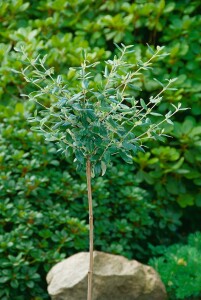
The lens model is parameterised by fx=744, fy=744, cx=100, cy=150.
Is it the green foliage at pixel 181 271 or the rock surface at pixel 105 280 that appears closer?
the rock surface at pixel 105 280

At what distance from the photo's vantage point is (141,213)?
475 centimetres

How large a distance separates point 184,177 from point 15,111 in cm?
125

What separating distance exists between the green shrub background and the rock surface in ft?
0.82

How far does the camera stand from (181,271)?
4410 mm

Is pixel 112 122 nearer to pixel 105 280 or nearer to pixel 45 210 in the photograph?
pixel 105 280

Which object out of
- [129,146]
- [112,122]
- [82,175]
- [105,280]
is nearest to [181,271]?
[105,280]

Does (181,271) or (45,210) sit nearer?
(181,271)

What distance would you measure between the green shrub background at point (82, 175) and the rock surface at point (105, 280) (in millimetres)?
250

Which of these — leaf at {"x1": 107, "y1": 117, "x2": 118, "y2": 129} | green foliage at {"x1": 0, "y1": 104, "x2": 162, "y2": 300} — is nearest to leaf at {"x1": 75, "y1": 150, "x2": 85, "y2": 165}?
leaf at {"x1": 107, "y1": 117, "x2": 118, "y2": 129}

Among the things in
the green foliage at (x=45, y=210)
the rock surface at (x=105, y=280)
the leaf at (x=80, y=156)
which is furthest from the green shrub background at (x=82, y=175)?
the leaf at (x=80, y=156)

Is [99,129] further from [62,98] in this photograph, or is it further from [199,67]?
[199,67]

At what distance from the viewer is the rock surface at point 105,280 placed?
4020 mm

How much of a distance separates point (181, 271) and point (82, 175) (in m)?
0.87

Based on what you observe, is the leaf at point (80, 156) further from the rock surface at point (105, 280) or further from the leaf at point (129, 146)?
the rock surface at point (105, 280)
